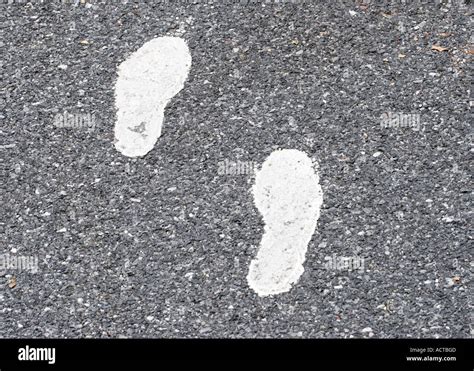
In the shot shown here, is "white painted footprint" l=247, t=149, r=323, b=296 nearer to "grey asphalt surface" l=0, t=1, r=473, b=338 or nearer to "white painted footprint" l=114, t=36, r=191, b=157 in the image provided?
"grey asphalt surface" l=0, t=1, r=473, b=338

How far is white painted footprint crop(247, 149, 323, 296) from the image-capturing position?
120 inches

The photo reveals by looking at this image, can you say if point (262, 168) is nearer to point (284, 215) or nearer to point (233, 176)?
A: point (233, 176)

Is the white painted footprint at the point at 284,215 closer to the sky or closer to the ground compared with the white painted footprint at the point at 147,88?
closer to the ground

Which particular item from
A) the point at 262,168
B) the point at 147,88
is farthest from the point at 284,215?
the point at 147,88

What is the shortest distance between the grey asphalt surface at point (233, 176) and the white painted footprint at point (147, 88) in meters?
0.04

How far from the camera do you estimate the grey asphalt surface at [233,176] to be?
3033 millimetres

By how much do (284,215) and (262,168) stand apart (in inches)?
9.2

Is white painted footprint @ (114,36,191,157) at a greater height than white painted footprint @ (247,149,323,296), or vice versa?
white painted footprint @ (114,36,191,157)

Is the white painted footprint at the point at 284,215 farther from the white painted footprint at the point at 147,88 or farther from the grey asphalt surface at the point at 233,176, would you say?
the white painted footprint at the point at 147,88

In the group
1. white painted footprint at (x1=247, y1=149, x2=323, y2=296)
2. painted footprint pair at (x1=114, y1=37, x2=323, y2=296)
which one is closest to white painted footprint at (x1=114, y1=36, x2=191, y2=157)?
painted footprint pair at (x1=114, y1=37, x2=323, y2=296)

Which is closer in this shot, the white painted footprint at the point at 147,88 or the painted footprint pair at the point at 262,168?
the painted footprint pair at the point at 262,168

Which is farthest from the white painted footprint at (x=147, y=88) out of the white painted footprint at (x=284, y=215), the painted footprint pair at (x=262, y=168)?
the white painted footprint at (x=284, y=215)

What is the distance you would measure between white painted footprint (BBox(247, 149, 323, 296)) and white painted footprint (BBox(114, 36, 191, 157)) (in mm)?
532
